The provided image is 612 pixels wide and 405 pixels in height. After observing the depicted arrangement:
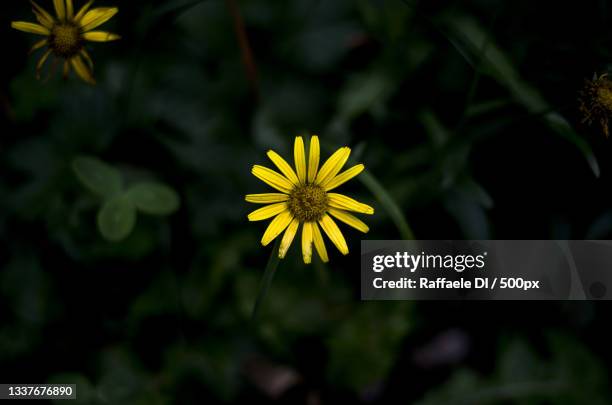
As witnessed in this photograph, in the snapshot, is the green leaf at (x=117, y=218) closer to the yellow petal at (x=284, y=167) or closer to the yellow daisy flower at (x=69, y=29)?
the yellow daisy flower at (x=69, y=29)

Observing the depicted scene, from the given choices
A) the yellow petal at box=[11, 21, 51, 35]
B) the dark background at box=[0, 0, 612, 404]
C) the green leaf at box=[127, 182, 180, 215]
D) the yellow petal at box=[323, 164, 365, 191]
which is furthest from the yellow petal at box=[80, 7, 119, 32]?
the yellow petal at box=[323, 164, 365, 191]

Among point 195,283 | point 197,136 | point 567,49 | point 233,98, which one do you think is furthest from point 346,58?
point 195,283

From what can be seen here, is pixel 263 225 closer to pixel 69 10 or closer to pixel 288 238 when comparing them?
pixel 288 238

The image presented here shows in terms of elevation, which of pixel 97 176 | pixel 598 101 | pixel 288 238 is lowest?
pixel 288 238

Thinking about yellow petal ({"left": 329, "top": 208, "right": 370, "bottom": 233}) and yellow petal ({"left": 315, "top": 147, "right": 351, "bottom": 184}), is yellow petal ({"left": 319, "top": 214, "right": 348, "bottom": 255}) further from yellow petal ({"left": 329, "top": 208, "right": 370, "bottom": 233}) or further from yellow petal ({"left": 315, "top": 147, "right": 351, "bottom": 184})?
yellow petal ({"left": 315, "top": 147, "right": 351, "bottom": 184})

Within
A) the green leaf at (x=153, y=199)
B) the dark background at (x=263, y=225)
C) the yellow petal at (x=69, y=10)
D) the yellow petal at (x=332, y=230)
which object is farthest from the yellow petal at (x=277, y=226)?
the yellow petal at (x=69, y=10)

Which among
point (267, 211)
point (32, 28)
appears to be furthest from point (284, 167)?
point (32, 28)

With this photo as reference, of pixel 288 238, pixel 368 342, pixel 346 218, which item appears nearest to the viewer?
pixel 288 238

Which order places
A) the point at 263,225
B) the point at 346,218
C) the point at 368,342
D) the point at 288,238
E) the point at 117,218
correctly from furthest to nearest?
the point at 263,225
the point at 368,342
the point at 117,218
the point at 346,218
the point at 288,238
